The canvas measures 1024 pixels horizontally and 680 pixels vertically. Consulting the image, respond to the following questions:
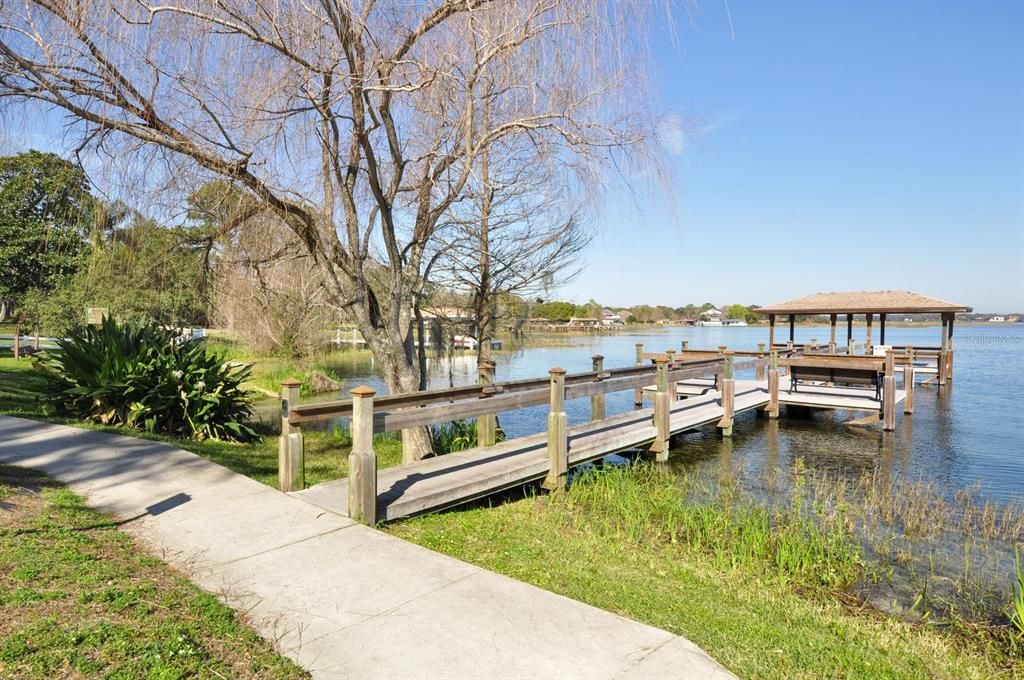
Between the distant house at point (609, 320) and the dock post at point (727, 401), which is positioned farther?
the distant house at point (609, 320)

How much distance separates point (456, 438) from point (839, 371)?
39.7ft

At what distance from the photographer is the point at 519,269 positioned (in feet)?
40.1

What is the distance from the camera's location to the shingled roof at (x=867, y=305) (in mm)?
25016

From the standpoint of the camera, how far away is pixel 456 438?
9984 mm

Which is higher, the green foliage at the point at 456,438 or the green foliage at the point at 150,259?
the green foliage at the point at 150,259

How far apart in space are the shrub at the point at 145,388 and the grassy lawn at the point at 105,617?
4.87 m

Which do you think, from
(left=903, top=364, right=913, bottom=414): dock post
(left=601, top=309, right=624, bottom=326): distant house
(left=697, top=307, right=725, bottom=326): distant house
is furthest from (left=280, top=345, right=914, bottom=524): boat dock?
(left=697, top=307, right=725, bottom=326): distant house

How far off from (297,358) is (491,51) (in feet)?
86.3

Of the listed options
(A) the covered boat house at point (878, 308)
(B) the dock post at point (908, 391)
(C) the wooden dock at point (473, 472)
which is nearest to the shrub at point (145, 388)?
(C) the wooden dock at point (473, 472)

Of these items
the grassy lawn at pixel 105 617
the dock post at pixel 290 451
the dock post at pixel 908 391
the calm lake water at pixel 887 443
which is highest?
the dock post at pixel 290 451

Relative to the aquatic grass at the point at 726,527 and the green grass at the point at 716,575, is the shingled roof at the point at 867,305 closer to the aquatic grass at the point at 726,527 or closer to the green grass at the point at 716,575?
the aquatic grass at the point at 726,527

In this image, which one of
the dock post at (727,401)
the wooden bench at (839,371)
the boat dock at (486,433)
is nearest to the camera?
the boat dock at (486,433)

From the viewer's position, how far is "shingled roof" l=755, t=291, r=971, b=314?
2502 centimetres

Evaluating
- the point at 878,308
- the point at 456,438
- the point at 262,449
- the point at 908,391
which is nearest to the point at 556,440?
the point at 456,438
